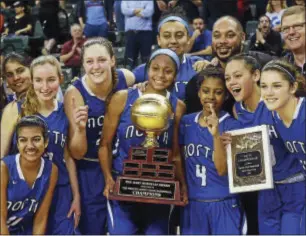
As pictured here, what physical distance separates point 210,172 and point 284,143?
1.30ft

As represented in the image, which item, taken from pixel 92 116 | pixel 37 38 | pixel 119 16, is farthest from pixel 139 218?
pixel 37 38

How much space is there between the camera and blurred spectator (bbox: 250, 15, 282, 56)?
5.95 metres

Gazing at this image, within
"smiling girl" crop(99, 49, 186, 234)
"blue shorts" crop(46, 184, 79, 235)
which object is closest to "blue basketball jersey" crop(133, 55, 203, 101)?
"smiling girl" crop(99, 49, 186, 234)

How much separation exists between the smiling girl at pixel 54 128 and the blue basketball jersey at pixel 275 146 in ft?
3.11

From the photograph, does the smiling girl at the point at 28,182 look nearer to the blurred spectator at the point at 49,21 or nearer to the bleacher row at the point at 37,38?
the bleacher row at the point at 37,38

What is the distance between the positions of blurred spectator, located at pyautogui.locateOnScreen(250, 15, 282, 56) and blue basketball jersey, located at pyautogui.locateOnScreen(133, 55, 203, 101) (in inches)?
84.9

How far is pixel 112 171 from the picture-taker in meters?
3.46

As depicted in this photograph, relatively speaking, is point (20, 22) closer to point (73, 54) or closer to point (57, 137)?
point (73, 54)

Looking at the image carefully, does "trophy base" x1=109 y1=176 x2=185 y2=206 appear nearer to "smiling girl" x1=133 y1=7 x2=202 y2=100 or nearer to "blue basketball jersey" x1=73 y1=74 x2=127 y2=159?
"blue basketball jersey" x1=73 y1=74 x2=127 y2=159

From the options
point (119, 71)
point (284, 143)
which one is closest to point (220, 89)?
point (284, 143)

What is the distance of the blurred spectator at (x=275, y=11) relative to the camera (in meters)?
5.92

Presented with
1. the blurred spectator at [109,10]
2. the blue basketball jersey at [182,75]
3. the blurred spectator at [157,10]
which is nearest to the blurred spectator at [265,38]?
the blurred spectator at [157,10]

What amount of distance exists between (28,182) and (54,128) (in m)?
0.31

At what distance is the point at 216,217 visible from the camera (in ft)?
10.9
